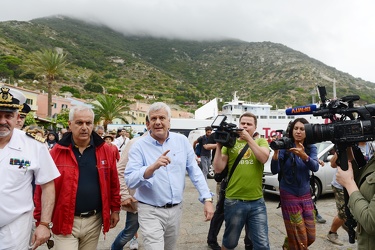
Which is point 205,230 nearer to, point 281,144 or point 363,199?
point 281,144

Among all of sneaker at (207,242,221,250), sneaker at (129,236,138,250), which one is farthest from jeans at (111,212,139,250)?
sneaker at (207,242,221,250)

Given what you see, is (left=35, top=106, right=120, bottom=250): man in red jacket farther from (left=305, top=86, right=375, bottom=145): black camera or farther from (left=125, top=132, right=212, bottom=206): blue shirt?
(left=305, top=86, right=375, bottom=145): black camera

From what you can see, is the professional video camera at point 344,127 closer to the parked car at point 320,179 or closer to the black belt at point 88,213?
the black belt at point 88,213

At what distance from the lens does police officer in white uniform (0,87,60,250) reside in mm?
1959

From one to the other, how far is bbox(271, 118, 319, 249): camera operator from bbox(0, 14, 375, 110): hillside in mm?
63513

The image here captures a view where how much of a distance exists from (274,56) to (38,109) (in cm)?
10216

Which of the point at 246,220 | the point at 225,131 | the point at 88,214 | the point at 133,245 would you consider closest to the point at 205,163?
the point at 133,245

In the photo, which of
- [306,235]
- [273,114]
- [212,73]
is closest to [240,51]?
[212,73]

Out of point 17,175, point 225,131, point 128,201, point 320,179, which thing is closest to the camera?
point 17,175

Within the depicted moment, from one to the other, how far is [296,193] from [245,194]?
75 centimetres

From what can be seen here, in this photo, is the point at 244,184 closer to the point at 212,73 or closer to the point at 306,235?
the point at 306,235

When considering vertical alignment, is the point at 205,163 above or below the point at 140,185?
below

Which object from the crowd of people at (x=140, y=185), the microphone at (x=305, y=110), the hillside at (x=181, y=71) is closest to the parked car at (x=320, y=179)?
the crowd of people at (x=140, y=185)

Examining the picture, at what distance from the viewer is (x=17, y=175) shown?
6.60 feet
